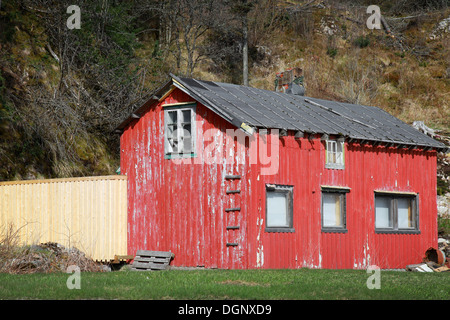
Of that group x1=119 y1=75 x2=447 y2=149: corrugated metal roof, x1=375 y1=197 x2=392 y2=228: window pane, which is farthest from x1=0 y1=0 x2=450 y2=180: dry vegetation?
x1=375 y1=197 x2=392 y2=228: window pane

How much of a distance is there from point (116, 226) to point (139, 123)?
3245mm

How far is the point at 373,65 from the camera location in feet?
145

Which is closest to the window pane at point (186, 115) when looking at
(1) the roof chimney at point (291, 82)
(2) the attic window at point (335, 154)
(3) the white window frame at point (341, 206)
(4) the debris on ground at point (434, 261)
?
(2) the attic window at point (335, 154)

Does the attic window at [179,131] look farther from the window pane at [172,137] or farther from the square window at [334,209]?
the square window at [334,209]

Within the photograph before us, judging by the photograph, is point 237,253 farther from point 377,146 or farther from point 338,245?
point 377,146

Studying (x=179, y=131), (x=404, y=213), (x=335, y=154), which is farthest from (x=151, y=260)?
(x=404, y=213)

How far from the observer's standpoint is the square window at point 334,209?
20078mm

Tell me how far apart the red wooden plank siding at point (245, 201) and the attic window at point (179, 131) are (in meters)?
0.21

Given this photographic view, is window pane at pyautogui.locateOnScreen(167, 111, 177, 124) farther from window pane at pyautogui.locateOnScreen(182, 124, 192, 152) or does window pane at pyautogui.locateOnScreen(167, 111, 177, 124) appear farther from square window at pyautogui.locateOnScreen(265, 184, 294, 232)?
square window at pyautogui.locateOnScreen(265, 184, 294, 232)

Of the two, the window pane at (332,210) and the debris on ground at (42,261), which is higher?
the window pane at (332,210)

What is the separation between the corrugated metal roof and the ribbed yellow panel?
3963 mm

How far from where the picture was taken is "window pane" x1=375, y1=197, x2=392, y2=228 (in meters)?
21.6
